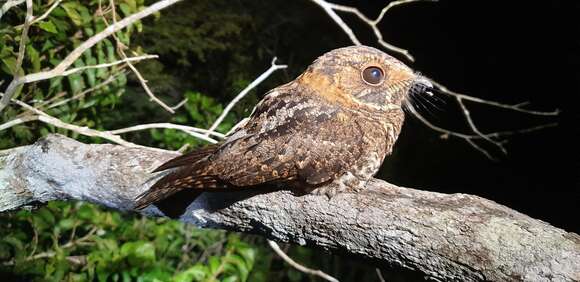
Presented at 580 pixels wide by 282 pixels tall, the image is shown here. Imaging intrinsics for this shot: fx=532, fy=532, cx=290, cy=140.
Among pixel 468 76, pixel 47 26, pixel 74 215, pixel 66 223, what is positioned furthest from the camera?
pixel 468 76

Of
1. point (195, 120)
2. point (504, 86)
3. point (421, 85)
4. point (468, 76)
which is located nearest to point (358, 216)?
point (421, 85)

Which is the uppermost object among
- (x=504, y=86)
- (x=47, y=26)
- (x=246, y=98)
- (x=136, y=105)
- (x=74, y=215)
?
(x=47, y=26)

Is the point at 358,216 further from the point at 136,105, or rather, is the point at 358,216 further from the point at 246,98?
the point at 136,105

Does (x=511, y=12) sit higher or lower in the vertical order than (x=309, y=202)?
higher

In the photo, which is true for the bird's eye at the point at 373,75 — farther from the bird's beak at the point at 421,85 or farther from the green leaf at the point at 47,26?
the green leaf at the point at 47,26

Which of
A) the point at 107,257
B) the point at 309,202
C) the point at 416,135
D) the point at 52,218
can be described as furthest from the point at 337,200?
the point at 416,135

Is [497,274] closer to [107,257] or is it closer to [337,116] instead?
[337,116]

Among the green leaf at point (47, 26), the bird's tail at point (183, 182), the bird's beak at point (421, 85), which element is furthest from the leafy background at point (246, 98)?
the bird's tail at point (183, 182)
